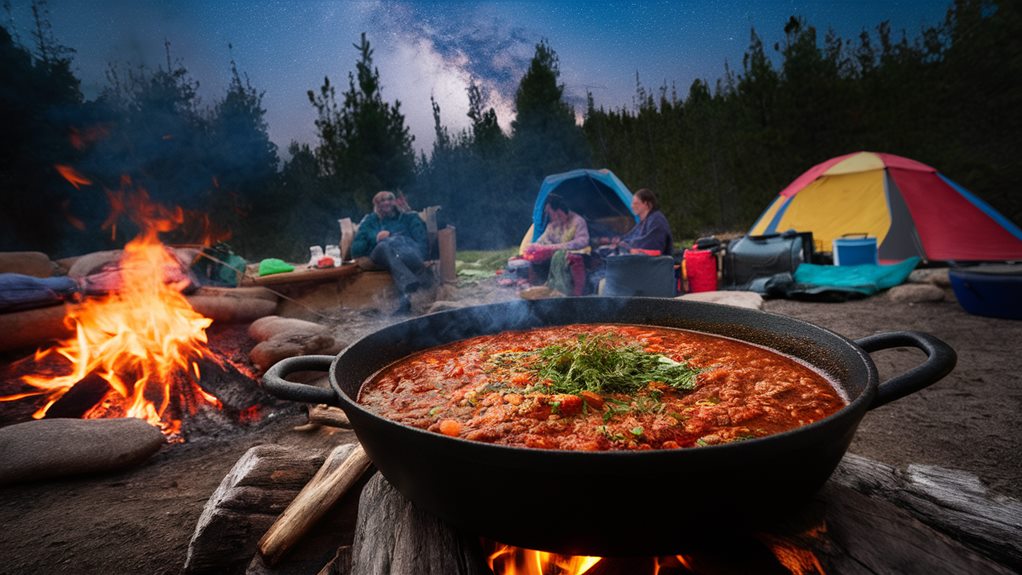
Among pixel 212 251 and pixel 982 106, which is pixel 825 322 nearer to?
pixel 212 251

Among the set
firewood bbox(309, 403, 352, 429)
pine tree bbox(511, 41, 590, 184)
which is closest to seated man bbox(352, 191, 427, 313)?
firewood bbox(309, 403, 352, 429)

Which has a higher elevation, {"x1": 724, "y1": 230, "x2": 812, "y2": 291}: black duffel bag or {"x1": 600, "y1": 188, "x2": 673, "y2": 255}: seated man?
{"x1": 600, "y1": 188, "x2": 673, "y2": 255}: seated man

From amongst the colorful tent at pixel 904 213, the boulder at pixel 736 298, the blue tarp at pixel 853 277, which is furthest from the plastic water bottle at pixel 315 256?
the colorful tent at pixel 904 213

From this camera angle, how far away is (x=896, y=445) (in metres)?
3.06

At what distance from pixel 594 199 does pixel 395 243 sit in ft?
21.2

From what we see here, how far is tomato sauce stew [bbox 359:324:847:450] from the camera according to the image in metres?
1.43

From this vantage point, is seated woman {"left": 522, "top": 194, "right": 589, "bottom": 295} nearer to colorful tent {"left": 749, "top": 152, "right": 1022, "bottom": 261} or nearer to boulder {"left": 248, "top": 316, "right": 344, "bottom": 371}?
boulder {"left": 248, "top": 316, "right": 344, "bottom": 371}

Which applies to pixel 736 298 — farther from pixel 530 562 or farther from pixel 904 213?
pixel 904 213

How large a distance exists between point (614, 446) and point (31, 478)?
3.60m

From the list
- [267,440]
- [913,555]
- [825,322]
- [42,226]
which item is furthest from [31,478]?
[42,226]

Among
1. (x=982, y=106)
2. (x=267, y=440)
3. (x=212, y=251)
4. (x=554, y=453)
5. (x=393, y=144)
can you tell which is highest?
(x=393, y=144)

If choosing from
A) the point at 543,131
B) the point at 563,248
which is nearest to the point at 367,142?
the point at 543,131

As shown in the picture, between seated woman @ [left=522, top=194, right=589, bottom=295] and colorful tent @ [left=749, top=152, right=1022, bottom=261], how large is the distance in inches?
234

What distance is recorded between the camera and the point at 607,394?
5.61 ft
